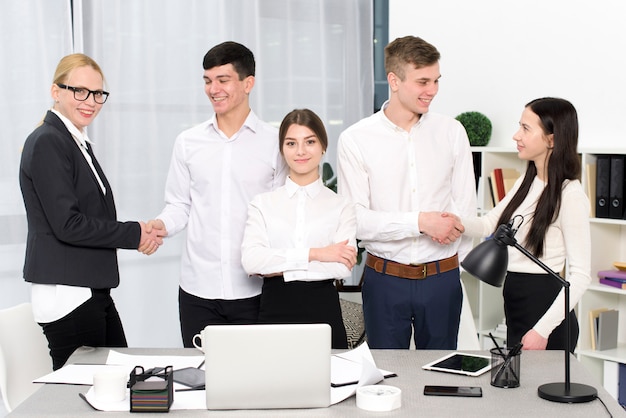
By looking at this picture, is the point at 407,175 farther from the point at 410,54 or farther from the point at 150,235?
the point at 150,235

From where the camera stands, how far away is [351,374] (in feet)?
7.84

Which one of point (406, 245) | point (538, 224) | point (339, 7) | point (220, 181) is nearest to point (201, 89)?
point (339, 7)

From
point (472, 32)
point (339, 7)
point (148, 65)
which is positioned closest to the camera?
point (148, 65)

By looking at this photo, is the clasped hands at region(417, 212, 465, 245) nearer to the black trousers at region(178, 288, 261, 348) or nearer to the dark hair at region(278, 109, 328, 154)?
the dark hair at region(278, 109, 328, 154)

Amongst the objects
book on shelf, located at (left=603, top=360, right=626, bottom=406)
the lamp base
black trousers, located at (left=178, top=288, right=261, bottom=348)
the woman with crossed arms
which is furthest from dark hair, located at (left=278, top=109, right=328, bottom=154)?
book on shelf, located at (left=603, top=360, right=626, bottom=406)

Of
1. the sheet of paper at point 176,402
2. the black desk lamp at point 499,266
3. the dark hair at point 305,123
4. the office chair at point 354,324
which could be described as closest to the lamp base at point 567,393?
the black desk lamp at point 499,266

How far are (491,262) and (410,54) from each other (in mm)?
1243

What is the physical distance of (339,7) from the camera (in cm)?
547

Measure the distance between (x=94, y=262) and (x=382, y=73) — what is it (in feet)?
11.1

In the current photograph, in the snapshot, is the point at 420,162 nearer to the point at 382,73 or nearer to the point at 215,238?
the point at 215,238

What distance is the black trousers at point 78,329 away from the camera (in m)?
2.76

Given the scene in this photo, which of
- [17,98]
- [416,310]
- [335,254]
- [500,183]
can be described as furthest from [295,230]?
[500,183]

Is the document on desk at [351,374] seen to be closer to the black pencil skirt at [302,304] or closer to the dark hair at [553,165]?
the black pencil skirt at [302,304]

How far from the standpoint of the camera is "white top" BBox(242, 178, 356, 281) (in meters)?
2.85
